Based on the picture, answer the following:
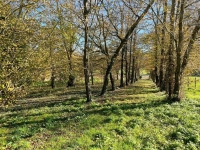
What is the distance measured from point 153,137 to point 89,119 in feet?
11.7

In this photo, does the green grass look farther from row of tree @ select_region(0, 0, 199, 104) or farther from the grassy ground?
the grassy ground

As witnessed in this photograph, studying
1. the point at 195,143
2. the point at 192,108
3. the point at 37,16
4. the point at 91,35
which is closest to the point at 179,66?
the point at 192,108

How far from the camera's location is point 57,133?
9562 millimetres

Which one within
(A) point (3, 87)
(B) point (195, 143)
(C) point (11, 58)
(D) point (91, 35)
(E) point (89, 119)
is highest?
(D) point (91, 35)

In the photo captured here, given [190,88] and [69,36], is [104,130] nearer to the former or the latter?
[190,88]

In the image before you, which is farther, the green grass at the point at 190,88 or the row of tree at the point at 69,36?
the green grass at the point at 190,88

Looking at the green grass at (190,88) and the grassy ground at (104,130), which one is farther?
the green grass at (190,88)

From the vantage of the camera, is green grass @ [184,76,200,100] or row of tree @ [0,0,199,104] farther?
green grass @ [184,76,200,100]

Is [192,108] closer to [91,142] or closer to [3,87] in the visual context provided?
[91,142]

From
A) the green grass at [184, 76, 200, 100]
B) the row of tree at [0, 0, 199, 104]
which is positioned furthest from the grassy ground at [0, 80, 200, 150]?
the green grass at [184, 76, 200, 100]

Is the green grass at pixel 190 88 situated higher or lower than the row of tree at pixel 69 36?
lower

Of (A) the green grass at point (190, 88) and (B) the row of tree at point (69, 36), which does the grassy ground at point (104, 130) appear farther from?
(A) the green grass at point (190, 88)

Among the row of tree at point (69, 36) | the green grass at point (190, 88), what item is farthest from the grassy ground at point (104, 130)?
the green grass at point (190, 88)

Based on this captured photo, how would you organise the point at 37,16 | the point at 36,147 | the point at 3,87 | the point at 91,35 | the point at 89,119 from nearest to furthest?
1. the point at 3,87
2. the point at 36,147
3. the point at 89,119
4. the point at 37,16
5. the point at 91,35
